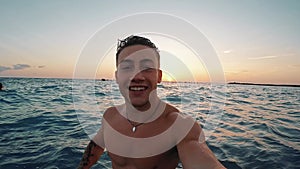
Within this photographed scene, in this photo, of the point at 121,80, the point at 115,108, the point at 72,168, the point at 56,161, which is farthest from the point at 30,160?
the point at 121,80

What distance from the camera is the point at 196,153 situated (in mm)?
2010

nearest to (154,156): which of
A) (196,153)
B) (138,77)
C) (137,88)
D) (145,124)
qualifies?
(145,124)

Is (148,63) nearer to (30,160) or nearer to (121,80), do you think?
(121,80)

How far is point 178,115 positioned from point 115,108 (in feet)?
4.03

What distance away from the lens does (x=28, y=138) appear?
597cm

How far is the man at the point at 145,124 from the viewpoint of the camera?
2.31 m

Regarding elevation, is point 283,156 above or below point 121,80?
below

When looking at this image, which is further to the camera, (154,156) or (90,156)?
(90,156)

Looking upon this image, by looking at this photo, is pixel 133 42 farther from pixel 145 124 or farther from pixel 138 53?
pixel 145 124

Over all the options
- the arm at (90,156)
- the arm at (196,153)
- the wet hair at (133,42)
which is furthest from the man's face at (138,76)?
the arm at (90,156)

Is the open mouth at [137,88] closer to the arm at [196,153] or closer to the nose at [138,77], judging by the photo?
the nose at [138,77]

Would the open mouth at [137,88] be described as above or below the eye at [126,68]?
below

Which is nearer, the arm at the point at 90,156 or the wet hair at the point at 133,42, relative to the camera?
the wet hair at the point at 133,42

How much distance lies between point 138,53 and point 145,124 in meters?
0.92
